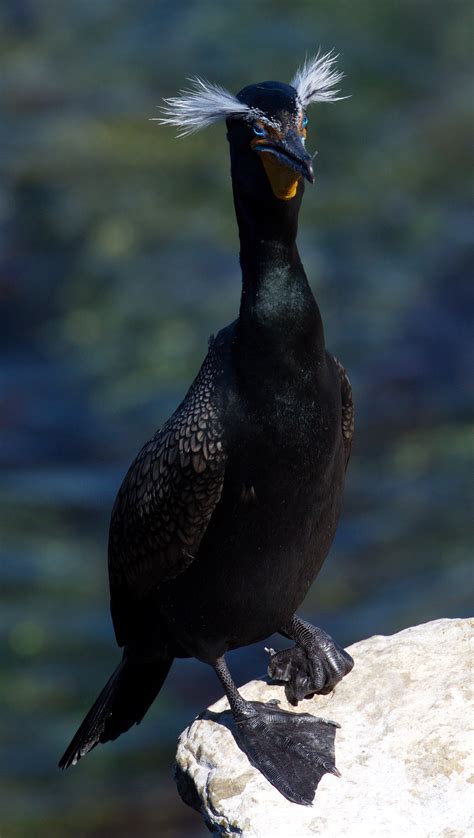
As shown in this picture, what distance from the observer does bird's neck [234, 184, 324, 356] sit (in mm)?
6047

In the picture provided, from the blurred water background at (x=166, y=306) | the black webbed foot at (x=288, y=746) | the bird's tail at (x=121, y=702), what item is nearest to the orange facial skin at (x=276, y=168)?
the black webbed foot at (x=288, y=746)

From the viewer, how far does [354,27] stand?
745 inches

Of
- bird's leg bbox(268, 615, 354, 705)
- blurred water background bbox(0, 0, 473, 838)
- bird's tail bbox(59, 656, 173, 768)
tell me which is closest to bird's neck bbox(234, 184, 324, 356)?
bird's leg bbox(268, 615, 354, 705)

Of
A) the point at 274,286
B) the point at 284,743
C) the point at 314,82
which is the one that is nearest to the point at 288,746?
the point at 284,743

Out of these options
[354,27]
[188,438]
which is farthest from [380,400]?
[188,438]

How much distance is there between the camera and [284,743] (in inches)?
258

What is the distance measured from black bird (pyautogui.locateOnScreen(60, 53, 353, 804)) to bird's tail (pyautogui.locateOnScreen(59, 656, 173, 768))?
409 mm

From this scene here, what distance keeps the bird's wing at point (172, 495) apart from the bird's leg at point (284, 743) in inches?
23.7

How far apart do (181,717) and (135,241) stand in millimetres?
6424

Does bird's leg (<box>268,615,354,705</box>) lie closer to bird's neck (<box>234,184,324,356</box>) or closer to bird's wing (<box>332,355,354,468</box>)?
bird's wing (<box>332,355,354,468</box>)

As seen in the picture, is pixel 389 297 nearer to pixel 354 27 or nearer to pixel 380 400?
pixel 380 400

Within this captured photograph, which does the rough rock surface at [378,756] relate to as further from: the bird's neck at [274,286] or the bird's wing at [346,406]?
the bird's neck at [274,286]

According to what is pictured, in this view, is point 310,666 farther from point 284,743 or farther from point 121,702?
point 121,702

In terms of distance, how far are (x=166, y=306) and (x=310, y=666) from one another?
8997mm
